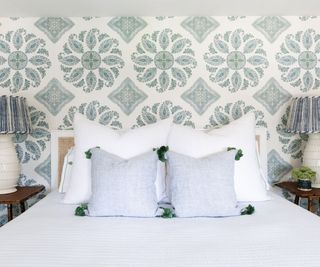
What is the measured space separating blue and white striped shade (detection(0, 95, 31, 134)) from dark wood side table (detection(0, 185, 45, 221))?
1.35ft

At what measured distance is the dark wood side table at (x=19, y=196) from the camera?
220cm

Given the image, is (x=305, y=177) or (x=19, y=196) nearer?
(x=19, y=196)

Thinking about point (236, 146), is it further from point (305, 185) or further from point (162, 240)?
point (162, 240)

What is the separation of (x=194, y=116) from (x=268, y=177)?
0.73m

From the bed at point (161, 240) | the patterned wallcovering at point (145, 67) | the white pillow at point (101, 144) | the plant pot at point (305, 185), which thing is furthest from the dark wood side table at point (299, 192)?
the white pillow at point (101, 144)

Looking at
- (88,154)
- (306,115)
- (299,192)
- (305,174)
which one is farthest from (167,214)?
(306,115)

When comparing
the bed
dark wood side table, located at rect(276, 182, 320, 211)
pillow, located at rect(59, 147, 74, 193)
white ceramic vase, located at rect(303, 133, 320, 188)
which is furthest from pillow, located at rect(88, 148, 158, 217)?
white ceramic vase, located at rect(303, 133, 320, 188)

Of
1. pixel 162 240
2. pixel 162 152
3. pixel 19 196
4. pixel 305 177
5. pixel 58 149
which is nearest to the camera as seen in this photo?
pixel 162 240

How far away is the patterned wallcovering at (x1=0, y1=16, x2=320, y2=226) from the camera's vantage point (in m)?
2.64

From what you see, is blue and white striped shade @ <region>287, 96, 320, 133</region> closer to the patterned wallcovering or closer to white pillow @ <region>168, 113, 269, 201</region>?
the patterned wallcovering

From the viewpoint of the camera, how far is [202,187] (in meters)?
1.87

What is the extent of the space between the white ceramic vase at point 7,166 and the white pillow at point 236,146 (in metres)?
1.08

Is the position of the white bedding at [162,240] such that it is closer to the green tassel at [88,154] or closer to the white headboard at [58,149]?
the green tassel at [88,154]

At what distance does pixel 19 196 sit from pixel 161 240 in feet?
3.99
